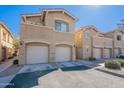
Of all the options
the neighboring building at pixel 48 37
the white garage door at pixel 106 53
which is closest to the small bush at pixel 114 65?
the neighboring building at pixel 48 37

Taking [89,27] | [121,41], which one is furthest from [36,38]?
[121,41]

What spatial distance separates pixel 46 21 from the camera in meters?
13.6

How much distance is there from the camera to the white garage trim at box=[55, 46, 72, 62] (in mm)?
14406

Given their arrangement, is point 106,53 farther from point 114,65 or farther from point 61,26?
point 114,65

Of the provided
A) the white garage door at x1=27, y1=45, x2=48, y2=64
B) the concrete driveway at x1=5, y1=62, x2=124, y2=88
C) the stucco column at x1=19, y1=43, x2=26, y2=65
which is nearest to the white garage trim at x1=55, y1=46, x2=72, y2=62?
the white garage door at x1=27, y1=45, x2=48, y2=64

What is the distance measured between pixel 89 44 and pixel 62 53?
278 inches

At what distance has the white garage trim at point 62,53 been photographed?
14.4 metres

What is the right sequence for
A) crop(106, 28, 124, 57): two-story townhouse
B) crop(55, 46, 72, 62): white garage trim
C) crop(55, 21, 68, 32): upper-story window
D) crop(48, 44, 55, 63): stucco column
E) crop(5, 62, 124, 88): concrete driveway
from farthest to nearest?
crop(106, 28, 124, 57): two-story townhouse
crop(55, 21, 68, 32): upper-story window
crop(55, 46, 72, 62): white garage trim
crop(48, 44, 55, 63): stucco column
crop(5, 62, 124, 88): concrete driveway

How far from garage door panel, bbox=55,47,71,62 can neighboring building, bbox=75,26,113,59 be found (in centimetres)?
396

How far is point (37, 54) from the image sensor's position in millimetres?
12781

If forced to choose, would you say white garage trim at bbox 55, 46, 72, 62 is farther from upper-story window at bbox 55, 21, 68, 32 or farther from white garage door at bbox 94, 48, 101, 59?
white garage door at bbox 94, 48, 101, 59

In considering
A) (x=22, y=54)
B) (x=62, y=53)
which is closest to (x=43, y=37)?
(x=22, y=54)
